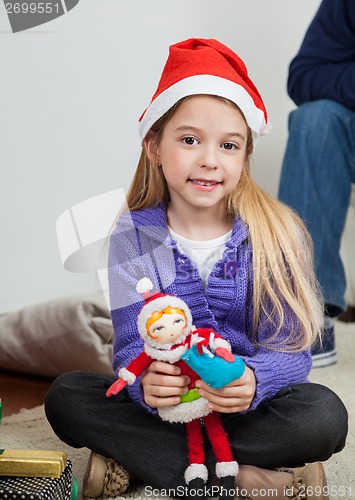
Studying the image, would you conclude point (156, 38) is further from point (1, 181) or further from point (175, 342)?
point (175, 342)

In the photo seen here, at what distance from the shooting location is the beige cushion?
134 cm

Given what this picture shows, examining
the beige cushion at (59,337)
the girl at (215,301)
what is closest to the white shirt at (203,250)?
the girl at (215,301)

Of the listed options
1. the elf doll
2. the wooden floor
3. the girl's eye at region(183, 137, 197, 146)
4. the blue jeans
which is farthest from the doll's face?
the blue jeans

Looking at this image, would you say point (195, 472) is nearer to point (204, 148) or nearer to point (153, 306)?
point (153, 306)

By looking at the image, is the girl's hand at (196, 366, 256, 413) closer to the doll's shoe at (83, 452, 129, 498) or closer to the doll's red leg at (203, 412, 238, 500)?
the doll's red leg at (203, 412, 238, 500)

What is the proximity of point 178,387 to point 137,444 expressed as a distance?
115 millimetres

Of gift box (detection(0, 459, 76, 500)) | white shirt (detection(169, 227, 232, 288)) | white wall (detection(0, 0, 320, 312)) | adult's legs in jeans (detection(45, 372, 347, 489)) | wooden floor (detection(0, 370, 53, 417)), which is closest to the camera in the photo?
gift box (detection(0, 459, 76, 500))

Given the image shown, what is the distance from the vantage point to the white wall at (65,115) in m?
1.11

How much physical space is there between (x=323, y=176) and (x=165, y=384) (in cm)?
76

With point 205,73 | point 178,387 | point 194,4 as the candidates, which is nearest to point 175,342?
point 178,387

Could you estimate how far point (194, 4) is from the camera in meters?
1.33

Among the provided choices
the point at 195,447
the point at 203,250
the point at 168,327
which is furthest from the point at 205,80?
the point at 195,447

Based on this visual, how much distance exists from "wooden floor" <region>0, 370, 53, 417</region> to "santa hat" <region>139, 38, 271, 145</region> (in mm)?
514

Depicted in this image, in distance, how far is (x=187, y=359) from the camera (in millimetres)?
831
